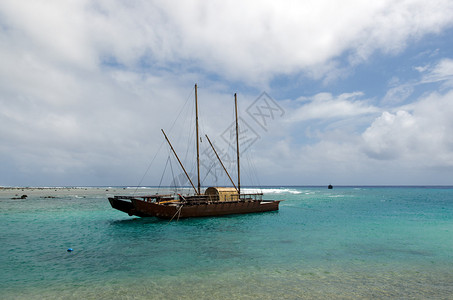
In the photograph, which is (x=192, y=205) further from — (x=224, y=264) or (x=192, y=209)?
(x=224, y=264)

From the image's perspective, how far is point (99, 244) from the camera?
1856cm

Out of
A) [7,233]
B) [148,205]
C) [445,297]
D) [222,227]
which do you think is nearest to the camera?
[445,297]

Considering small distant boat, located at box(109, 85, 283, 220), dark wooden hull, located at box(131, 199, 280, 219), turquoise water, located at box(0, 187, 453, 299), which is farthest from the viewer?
small distant boat, located at box(109, 85, 283, 220)

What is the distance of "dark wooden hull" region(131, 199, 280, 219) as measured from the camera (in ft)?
94.0

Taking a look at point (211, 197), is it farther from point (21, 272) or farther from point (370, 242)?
point (21, 272)

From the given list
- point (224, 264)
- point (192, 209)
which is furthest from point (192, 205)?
point (224, 264)

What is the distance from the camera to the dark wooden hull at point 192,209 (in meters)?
28.6

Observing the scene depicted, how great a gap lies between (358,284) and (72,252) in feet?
51.6

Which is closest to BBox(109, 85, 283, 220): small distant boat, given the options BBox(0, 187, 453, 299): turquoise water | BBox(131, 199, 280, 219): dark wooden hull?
BBox(131, 199, 280, 219): dark wooden hull

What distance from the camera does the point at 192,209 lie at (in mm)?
30531

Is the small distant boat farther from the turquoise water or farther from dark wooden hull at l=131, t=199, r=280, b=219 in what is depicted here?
the turquoise water

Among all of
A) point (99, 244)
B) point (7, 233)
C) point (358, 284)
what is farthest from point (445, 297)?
point (7, 233)

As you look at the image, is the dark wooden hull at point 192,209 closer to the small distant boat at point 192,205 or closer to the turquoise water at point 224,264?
the small distant boat at point 192,205

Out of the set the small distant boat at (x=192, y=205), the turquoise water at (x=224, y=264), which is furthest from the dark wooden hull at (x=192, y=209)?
the turquoise water at (x=224, y=264)
